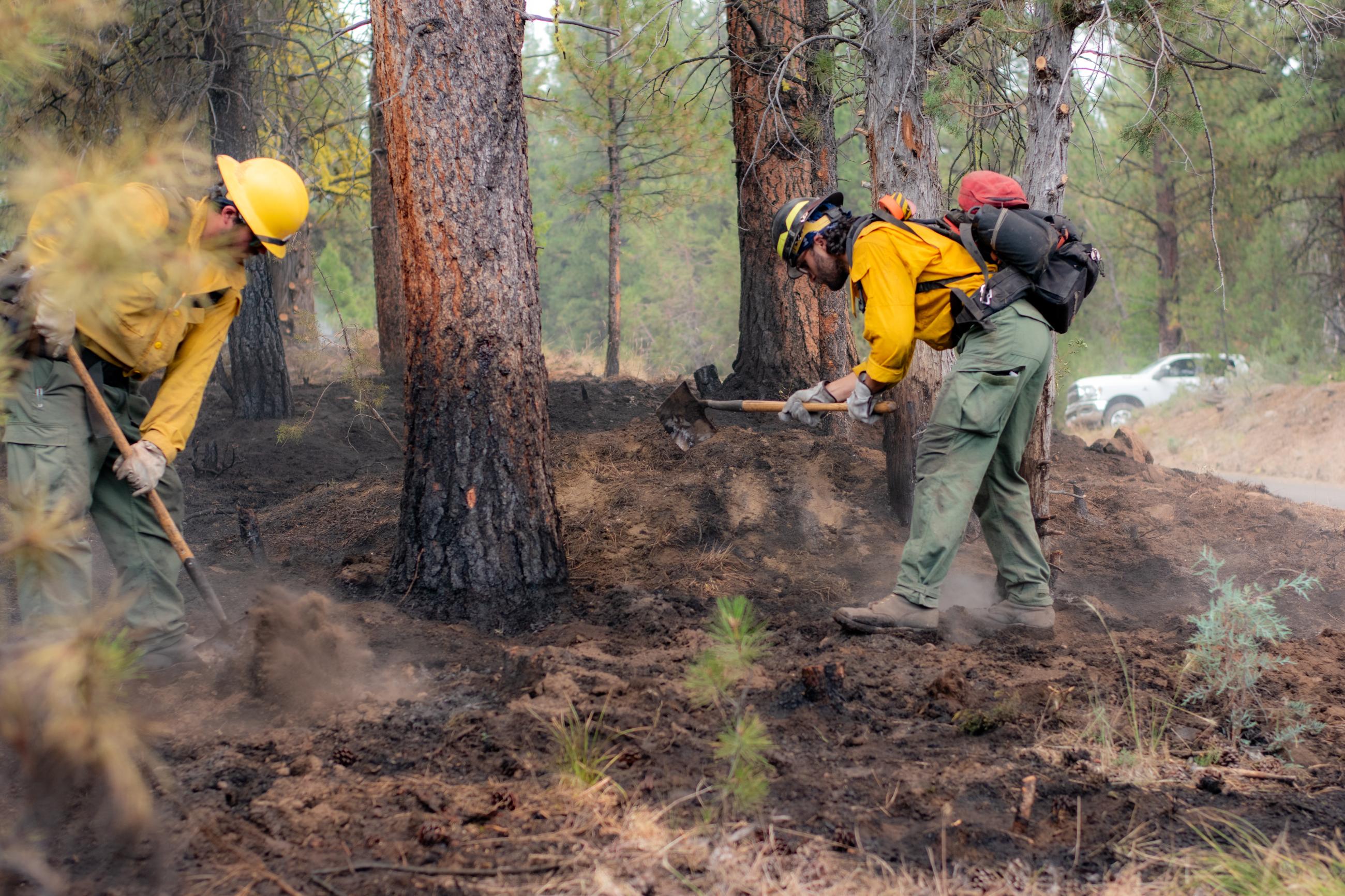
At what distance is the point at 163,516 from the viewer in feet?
11.5

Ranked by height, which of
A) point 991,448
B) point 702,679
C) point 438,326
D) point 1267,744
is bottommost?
point 1267,744

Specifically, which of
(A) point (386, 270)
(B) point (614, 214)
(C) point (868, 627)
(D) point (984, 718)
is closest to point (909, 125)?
(C) point (868, 627)

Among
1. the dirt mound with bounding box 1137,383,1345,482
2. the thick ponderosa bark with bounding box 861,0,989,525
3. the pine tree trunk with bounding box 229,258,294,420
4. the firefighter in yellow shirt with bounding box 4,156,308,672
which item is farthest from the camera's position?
the dirt mound with bounding box 1137,383,1345,482

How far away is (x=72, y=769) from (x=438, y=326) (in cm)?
239

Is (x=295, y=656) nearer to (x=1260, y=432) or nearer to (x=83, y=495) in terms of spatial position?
(x=83, y=495)

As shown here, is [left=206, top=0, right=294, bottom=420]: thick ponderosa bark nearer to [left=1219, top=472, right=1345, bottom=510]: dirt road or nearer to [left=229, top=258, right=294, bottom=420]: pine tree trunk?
[left=229, top=258, right=294, bottom=420]: pine tree trunk

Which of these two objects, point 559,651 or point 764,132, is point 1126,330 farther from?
point 559,651

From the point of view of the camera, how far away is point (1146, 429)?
15180 mm

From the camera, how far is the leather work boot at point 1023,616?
4176 millimetres

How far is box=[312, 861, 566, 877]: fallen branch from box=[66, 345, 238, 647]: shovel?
1857 millimetres

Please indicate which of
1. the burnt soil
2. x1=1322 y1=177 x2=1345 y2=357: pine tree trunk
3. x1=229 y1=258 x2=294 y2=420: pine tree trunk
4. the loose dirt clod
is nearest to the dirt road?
the burnt soil

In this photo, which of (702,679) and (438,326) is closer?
(702,679)

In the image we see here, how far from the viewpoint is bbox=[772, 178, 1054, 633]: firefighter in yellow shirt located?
3924 mm

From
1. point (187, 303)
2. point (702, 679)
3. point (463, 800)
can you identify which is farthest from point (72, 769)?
→ point (187, 303)
